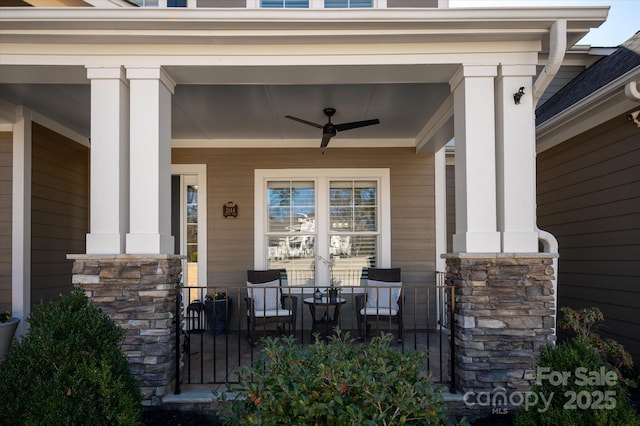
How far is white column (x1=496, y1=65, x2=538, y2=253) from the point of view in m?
3.30

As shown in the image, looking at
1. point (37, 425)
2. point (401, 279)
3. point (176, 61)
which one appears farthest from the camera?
point (401, 279)

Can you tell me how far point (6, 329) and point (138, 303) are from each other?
7.03 feet

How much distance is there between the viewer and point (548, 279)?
3.25 metres

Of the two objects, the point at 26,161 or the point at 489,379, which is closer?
the point at 489,379

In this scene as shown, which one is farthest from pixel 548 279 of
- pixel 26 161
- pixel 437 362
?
pixel 26 161

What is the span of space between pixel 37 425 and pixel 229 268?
398 centimetres

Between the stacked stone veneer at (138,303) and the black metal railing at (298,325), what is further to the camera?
the black metal railing at (298,325)

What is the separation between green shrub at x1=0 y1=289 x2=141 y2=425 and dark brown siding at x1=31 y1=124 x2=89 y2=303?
9.48 ft

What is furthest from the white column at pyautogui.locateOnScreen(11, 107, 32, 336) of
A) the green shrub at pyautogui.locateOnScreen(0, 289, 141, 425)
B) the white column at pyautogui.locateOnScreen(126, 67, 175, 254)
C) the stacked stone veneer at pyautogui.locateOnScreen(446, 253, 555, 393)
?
the stacked stone veneer at pyautogui.locateOnScreen(446, 253, 555, 393)

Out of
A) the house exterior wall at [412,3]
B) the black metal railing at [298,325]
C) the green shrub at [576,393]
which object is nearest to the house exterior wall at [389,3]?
the house exterior wall at [412,3]

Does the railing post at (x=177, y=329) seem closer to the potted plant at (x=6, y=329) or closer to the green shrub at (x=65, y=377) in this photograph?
the green shrub at (x=65, y=377)

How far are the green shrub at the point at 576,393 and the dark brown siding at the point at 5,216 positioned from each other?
489 centimetres

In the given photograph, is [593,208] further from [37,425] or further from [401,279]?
[37,425]

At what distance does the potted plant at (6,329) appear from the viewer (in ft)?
14.4
